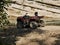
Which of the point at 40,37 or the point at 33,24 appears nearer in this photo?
the point at 40,37

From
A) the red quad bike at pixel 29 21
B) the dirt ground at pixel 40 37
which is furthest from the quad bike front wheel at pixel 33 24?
the dirt ground at pixel 40 37

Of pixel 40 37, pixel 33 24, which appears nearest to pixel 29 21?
pixel 33 24

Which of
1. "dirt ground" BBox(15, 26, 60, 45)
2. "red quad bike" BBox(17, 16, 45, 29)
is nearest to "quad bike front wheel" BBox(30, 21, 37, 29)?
"red quad bike" BBox(17, 16, 45, 29)

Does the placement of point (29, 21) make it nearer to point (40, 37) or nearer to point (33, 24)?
point (33, 24)

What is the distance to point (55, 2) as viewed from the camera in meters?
22.8

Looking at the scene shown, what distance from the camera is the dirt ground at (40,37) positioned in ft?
42.0

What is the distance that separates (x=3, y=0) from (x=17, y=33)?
5585mm

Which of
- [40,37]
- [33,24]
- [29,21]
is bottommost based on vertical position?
[40,37]

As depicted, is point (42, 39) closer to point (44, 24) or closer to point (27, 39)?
point (27, 39)

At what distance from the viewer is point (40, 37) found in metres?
13.8

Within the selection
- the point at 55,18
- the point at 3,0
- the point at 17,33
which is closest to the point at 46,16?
the point at 55,18

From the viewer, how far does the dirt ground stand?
12.8 m

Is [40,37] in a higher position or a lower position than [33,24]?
lower

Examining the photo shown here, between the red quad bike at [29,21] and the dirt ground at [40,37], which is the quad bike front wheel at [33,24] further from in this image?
the dirt ground at [40,37]
